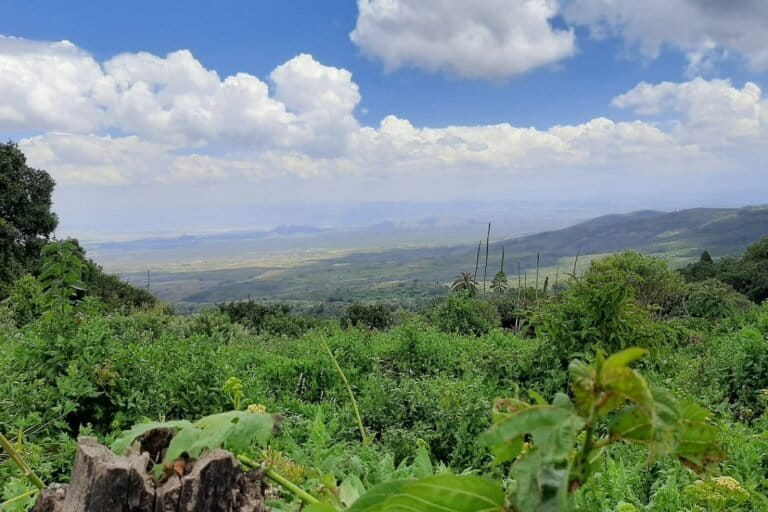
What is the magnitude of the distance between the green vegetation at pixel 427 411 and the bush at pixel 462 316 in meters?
3.29

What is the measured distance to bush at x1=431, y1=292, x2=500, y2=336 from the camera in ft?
47.2

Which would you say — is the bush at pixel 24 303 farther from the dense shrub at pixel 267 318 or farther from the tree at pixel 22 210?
the tree at pixel 22 210

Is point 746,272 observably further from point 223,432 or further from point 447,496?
point 447,496

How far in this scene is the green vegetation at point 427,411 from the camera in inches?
20.2

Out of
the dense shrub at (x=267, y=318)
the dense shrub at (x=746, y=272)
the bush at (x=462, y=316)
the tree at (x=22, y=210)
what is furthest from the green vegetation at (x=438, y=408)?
the dense shrub at (x=746, y=272)

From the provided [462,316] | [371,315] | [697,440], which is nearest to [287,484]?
[697,440]

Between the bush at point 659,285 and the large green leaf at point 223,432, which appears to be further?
the bush at point 659,285

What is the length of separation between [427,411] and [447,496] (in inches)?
207

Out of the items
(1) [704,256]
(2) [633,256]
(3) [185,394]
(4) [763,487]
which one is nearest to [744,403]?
(4) [763,487]

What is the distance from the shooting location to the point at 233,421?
918 mm

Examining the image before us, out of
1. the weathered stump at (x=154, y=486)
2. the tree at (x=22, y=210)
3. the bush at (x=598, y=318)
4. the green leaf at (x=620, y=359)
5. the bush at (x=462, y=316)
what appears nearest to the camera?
the green leaf at (x=620, y=359)

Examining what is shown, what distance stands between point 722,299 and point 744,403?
14916 millimetres

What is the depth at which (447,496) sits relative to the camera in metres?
0.54

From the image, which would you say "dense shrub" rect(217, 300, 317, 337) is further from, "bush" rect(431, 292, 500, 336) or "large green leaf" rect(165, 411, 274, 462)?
"large green leaf" rect(165, 411, 274, 462)
